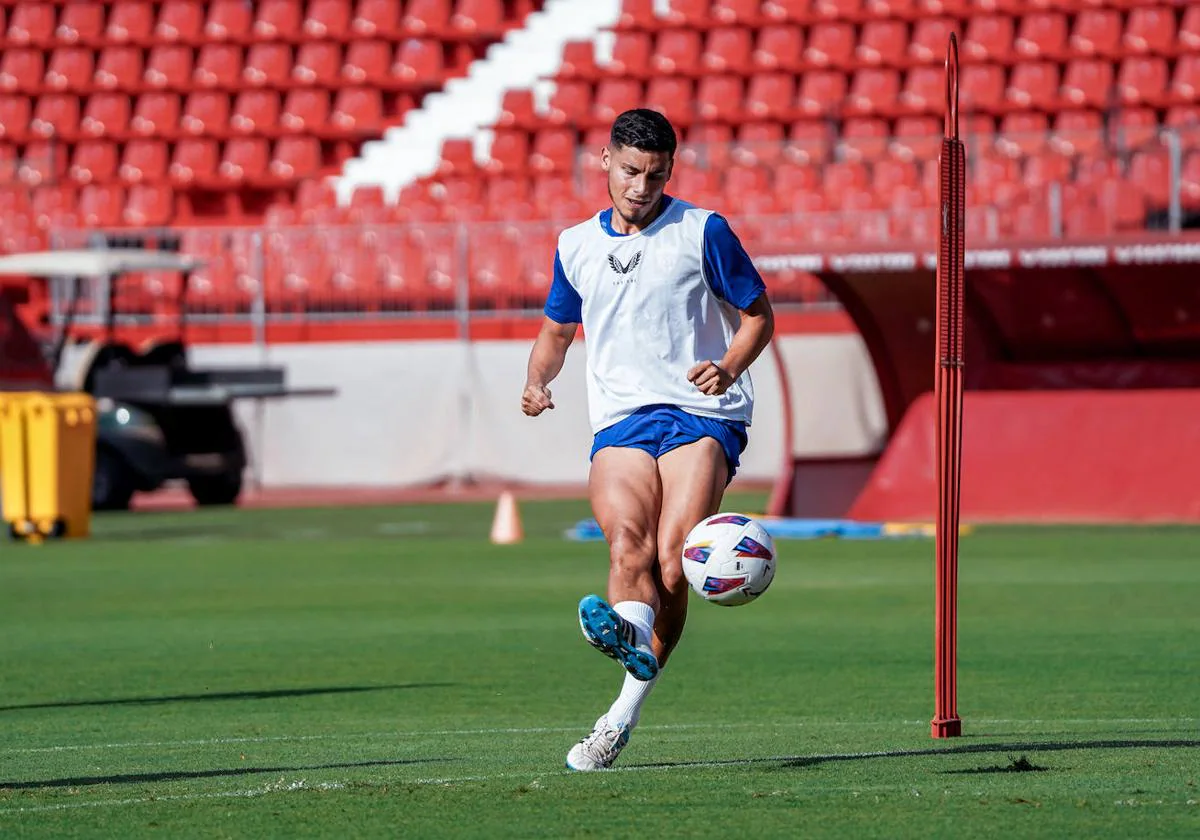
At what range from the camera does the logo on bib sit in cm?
692

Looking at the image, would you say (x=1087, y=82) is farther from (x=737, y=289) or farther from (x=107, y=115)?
(x=737, y=289)

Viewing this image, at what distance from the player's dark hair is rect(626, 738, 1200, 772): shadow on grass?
1.83 metres

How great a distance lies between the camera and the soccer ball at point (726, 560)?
6617 millimetres

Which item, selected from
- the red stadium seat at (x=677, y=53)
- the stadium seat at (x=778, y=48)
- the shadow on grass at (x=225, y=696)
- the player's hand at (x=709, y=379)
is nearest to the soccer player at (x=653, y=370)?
the player's hand at (x=709, y=379)

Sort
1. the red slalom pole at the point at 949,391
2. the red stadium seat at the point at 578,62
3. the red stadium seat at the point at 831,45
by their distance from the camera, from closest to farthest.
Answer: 1. the red slalom pole at the point at 949,391
2. the red stadium seat at the point at 831,45
3. the red stadium seat at the point at 578,62

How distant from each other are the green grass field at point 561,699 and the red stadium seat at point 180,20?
20778 millimetres

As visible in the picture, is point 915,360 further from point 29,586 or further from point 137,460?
point 29,586

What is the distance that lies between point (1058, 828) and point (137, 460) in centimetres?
1989

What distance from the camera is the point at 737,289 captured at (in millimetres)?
6891

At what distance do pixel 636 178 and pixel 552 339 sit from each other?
67cm

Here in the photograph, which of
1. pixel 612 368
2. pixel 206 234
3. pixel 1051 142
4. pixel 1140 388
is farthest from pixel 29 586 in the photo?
pixel 1051 142

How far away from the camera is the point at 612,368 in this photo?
23.0 feet

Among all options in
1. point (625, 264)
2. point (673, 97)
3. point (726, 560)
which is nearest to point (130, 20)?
point (673, 97)

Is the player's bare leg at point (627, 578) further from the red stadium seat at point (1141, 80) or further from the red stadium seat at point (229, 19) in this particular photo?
the red stadium seat at point (229, 19)
